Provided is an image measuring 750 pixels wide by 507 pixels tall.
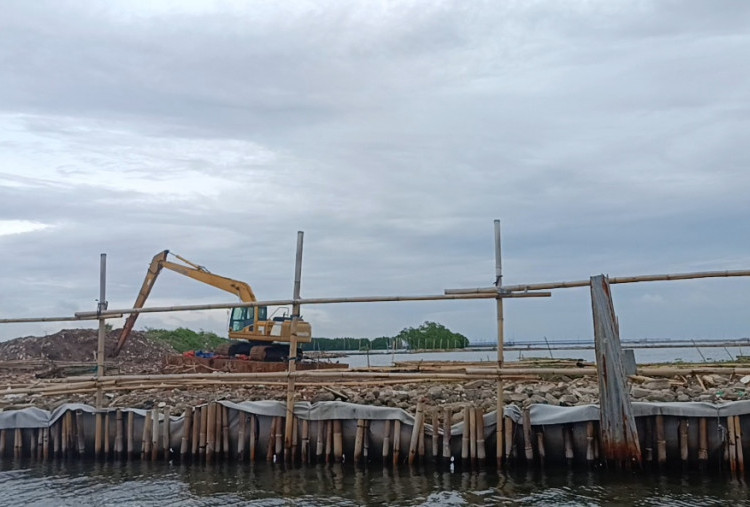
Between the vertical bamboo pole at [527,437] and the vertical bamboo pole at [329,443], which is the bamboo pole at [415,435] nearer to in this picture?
the vertical bamboo pole at [329,443]

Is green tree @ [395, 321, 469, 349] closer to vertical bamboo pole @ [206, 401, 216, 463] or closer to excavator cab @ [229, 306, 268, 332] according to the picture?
excavator cab @ [229, 306, 268, 332]

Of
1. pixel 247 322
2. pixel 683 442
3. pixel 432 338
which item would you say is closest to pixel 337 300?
pixel 683 442

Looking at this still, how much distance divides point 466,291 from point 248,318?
55.9 feet

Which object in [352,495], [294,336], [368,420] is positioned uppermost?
[294,336]

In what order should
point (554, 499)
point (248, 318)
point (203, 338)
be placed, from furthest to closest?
1. point (203, 338)
2. point (248, 318)
3. point (554, 499)

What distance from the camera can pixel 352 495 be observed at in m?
9.70

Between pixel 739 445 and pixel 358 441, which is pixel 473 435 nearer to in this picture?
pixel 358 441

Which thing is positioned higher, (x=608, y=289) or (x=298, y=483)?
(x=608, y=289)

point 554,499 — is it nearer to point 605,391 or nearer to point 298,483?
point 605,391

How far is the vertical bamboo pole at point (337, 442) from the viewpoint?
437 inches

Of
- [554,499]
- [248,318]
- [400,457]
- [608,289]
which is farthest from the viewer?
[248,318]

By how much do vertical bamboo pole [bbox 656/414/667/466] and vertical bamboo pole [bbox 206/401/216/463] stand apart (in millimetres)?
6707

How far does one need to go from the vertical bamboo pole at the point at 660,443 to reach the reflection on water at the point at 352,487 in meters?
0.24

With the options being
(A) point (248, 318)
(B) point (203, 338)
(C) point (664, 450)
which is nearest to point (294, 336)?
(C) point (664, 450)
